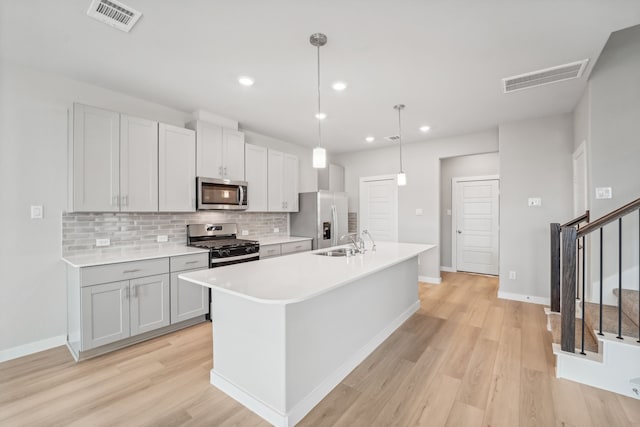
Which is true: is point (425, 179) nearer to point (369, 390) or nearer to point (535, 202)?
point (535, 202)

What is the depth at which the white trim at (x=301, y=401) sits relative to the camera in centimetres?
177

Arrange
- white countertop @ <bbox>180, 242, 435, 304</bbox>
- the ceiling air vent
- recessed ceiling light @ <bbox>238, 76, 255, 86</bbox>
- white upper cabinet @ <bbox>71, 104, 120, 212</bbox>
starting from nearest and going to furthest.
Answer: white countertop @ <bbox>180, 242, 435, 304</bbox>
the ceiling air vent
white upper cabinet @ <bbox>71, 104, 120, 212</bbox>
recessed ceiling light @ <bbox>238, 76, 255, 86</bbox>

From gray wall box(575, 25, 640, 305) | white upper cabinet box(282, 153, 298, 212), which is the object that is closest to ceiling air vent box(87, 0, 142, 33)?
white upper cabinet box(282, 153, 298, 212)

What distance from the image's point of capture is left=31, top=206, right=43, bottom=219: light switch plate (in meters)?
2.67

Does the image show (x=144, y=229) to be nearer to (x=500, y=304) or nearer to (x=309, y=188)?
(x=309, y=188)

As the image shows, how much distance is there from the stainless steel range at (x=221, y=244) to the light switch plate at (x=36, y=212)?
1407 millimetres

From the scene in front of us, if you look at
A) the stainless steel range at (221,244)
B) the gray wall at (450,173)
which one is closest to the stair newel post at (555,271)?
the gray wall at (450,173)

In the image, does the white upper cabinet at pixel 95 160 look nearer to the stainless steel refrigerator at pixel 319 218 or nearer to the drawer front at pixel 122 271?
the drawer front at pixel 122 271

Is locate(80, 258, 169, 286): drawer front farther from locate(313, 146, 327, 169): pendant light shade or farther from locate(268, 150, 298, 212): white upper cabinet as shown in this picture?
locate(268, 150, 298, 212): white upper cabinet

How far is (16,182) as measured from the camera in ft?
8.49

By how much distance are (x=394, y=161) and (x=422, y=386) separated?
430cm

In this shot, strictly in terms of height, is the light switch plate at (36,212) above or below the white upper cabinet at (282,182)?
below

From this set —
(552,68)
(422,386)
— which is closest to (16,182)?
(422,386)

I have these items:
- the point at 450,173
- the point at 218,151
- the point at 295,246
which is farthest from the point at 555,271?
the point at 218,151
